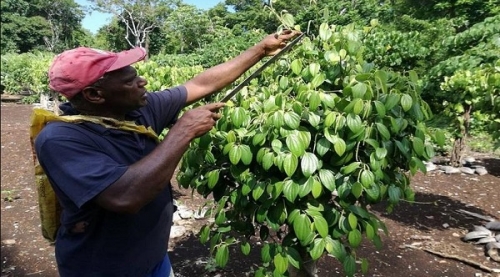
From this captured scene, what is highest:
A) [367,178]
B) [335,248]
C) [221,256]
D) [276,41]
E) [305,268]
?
[276,41]

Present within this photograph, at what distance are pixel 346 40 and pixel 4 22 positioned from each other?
4723 cm

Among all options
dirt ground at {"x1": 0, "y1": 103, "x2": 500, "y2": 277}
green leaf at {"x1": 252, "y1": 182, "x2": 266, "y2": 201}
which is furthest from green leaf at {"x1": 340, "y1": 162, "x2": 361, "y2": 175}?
dirt ground at {"x1": 0, "y1": 103, "x2": 500, "y2": 277}

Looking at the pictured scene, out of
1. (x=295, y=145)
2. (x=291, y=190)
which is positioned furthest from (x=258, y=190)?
(x=295, y=145)

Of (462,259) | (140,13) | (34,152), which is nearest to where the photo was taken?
(34,152)

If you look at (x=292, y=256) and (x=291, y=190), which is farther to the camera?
(x=292, y=256)

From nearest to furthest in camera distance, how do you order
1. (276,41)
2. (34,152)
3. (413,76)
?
1. (34,152)
2. (413,76)
3. (276,41)

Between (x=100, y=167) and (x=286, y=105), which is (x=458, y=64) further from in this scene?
(x=100, y=167)

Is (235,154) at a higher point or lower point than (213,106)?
lower

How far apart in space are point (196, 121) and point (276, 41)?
0.84 m

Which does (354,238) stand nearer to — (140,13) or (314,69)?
(314,69)

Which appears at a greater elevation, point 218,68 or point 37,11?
point 37,11

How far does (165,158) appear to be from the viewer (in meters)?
1.34

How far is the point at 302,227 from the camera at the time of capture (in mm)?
1628

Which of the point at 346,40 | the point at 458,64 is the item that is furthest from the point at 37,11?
the point at 346,40
